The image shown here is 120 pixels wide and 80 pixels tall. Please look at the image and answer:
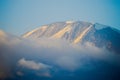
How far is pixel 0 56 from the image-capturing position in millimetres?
180500

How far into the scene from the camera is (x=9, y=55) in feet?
636

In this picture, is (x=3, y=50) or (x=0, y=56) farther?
(x=3, y=50)

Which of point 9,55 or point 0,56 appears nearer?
point 0,56

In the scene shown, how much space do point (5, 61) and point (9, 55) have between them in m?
17.2

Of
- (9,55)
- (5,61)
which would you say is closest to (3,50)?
(9,55)

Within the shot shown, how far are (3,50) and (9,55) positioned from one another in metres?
6.13

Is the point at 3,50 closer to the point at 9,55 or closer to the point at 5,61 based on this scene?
the point at 9,55

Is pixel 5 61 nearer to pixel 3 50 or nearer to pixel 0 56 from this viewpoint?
pixel 0 56

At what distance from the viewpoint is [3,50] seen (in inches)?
7623

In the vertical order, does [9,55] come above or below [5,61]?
above

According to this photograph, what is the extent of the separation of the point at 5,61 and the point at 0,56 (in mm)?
6512

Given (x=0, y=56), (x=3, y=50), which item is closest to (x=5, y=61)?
(x=0, y=56)

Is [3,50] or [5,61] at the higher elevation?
[3,50]

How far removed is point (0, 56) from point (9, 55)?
14.0 metres
